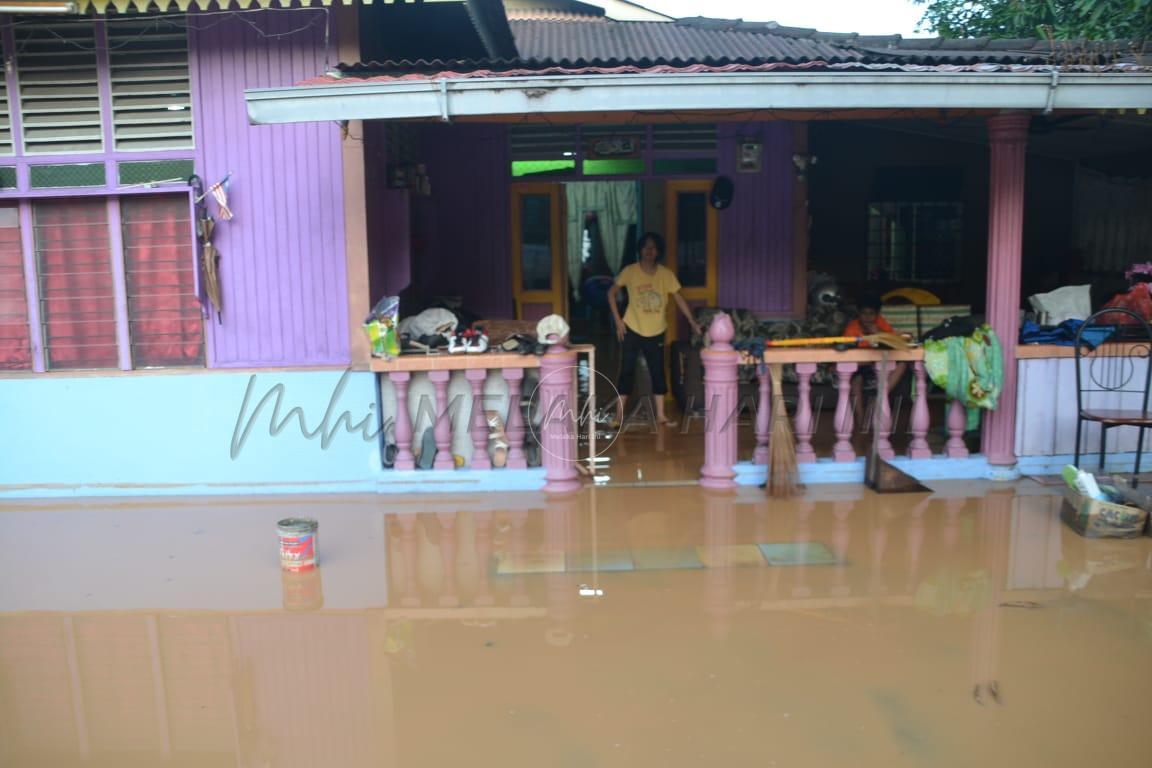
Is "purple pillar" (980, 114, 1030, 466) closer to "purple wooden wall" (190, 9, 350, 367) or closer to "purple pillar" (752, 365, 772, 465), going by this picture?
"purple pillar" (752, 365, 772, 465)

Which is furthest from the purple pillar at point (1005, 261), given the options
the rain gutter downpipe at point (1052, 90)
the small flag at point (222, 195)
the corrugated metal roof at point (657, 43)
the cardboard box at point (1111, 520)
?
the small flag at point (222, 195)

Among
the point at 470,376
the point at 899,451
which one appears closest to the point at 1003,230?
the point at 899,451

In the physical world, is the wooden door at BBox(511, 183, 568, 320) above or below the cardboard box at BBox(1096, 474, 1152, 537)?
above

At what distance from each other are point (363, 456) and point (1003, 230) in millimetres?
4797

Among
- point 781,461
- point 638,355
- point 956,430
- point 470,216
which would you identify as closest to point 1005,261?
point 956,430

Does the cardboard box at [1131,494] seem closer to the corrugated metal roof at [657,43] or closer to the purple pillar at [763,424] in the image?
the purple pillar at [763,424]

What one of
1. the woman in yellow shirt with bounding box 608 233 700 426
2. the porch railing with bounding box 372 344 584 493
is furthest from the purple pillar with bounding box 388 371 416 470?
the woman in yellow shirt with bounding box 608 233 700 426

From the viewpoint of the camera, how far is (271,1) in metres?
6.62

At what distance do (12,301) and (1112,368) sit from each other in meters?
7.94

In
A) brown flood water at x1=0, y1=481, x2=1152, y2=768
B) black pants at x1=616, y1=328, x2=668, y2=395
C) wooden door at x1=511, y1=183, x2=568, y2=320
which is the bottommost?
brown flood water at x1=0, y1=481, x2=1152, y2=768

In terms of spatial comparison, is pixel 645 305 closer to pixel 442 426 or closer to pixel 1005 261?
pixel 442 426

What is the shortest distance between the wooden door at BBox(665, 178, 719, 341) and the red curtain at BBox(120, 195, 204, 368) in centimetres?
479

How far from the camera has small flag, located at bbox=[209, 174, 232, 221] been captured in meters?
7.15

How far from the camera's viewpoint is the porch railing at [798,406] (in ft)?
23.3
